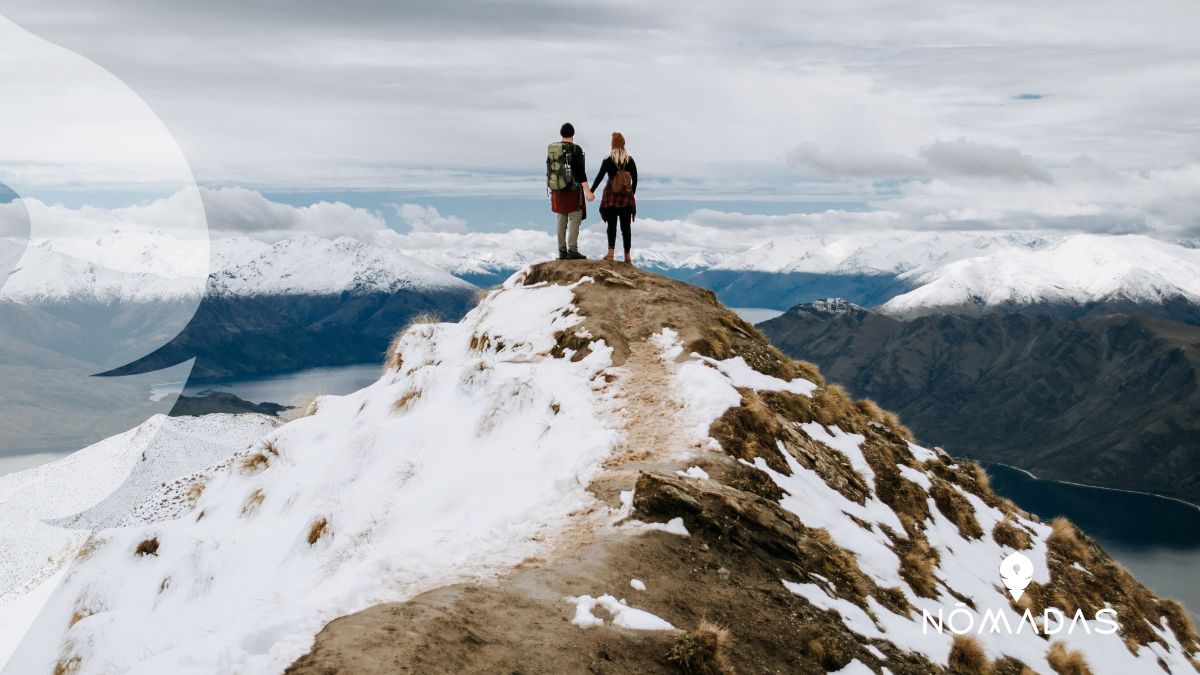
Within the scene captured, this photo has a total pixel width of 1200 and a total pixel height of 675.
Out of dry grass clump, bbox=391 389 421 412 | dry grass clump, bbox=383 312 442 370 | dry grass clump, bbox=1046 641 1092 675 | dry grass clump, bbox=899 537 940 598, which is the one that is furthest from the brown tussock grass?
dry grass clump, bbox=1046 641 1092 675

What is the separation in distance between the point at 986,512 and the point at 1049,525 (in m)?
4.45

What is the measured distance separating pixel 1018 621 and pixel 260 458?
21387 mm

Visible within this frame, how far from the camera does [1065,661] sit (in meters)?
17.0

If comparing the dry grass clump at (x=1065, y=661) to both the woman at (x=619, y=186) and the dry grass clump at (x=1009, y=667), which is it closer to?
the dry grass clump at (x=1009, y=667)

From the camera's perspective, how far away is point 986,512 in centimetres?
2577

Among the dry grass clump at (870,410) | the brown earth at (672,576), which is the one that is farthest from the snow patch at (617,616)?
the dry grass clump at (870,410)

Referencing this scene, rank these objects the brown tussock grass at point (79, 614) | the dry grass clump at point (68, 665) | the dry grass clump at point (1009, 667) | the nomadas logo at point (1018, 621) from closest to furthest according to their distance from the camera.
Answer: the dry grass clump at point (68, 665)
the dry grass clump at point (1009, 667)
the brown tussock grass at point (79, 614)
the nomadas logo at point (1018, 621)

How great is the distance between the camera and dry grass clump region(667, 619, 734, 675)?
32.3ft

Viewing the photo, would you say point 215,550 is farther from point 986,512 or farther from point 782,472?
point 986,512

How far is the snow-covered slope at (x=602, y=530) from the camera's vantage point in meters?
Answer: 11.2

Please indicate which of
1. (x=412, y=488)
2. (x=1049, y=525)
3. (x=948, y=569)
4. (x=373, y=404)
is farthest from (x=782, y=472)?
(x=1049, y=525)

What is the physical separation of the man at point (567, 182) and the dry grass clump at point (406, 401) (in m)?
10.2

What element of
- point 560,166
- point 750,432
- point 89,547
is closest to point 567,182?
point 560,166

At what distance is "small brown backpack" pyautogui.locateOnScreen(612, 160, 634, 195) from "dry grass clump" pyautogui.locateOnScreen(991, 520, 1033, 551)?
1715 cm
